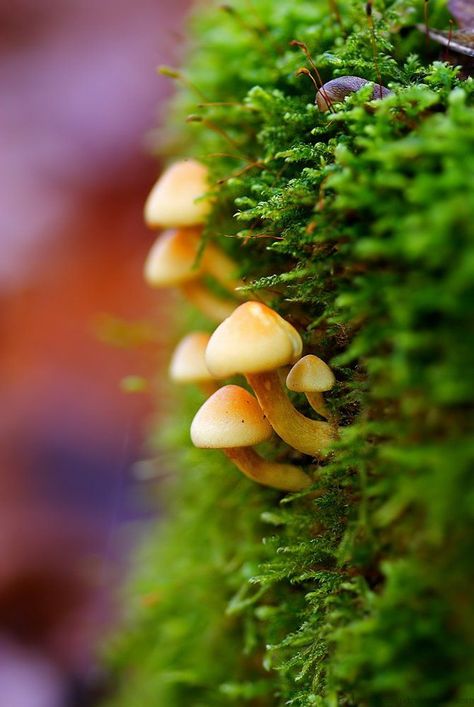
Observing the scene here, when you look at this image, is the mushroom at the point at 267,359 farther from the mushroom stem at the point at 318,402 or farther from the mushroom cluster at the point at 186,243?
the mushroom cluster at the point at 186,243

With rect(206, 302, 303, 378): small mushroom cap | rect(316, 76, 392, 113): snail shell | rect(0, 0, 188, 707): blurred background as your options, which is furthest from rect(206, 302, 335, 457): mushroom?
rect(0, 0, 188, 707): blurred background

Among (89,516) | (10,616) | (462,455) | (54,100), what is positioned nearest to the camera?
(462,455)

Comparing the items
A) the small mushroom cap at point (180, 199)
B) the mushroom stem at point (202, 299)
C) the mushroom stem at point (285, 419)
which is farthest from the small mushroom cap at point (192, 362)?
the mushroom stem at point (285, 419)

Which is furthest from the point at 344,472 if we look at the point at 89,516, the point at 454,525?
the point at 89,516

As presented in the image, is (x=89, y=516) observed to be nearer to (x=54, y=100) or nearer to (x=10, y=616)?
(x=10, y=616)

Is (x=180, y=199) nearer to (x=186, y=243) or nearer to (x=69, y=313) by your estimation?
(x=186, y=243)
